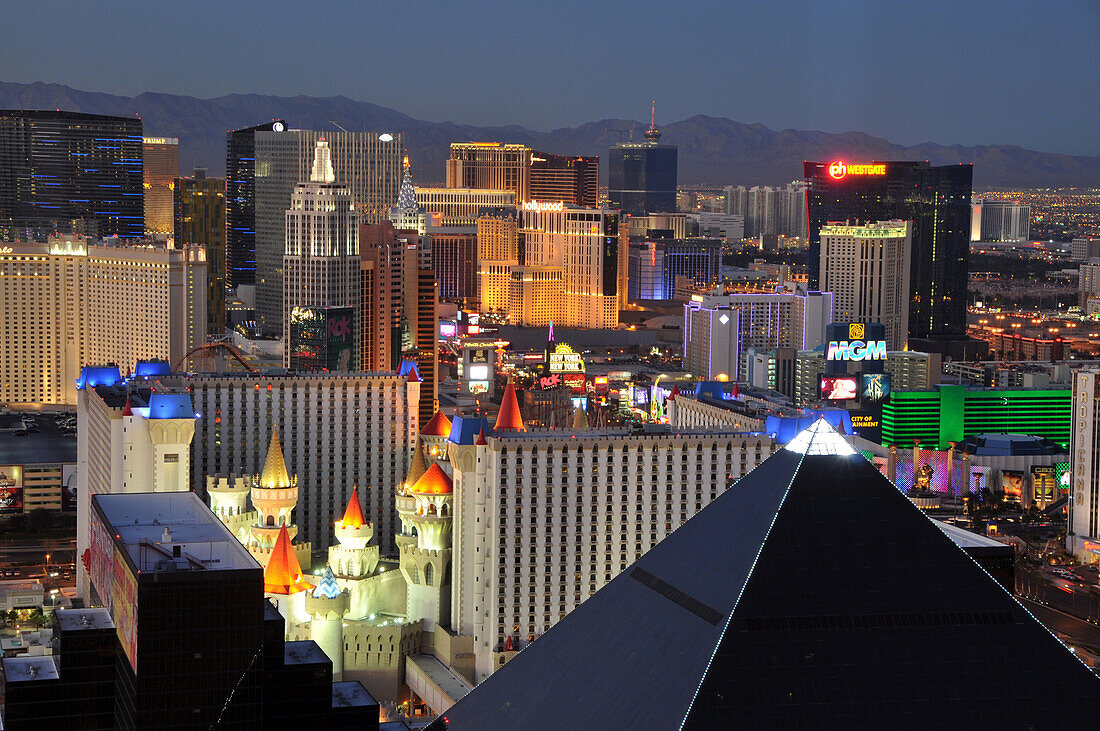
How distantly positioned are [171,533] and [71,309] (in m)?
81.4

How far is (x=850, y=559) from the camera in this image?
Answer: 25.8 m

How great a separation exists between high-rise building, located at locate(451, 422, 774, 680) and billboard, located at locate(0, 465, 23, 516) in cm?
3505

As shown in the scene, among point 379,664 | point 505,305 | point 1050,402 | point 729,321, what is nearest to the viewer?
point 379,664

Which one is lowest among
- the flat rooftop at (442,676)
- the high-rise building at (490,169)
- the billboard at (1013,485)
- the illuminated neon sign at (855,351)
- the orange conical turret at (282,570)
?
the flat rooftop at (442,676)

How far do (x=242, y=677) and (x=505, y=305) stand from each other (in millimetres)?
131987

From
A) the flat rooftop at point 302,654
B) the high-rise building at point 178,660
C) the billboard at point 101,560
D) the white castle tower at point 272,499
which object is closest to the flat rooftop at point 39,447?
the white castle tower at point 272,499

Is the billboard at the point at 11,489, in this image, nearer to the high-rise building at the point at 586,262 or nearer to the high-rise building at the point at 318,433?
the high-rise building at the point at 318,433

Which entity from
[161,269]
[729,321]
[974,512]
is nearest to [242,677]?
[974,512]

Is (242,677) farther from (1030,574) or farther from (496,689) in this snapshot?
(1030,574)

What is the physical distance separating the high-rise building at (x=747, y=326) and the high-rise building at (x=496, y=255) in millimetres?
37968

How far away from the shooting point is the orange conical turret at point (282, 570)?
4988cm

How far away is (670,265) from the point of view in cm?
17862

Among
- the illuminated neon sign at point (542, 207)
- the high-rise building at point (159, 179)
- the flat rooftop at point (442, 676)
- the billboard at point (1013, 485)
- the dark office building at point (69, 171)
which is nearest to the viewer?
the flat rooftop at point (442, 676)

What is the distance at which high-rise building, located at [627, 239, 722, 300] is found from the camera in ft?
584
